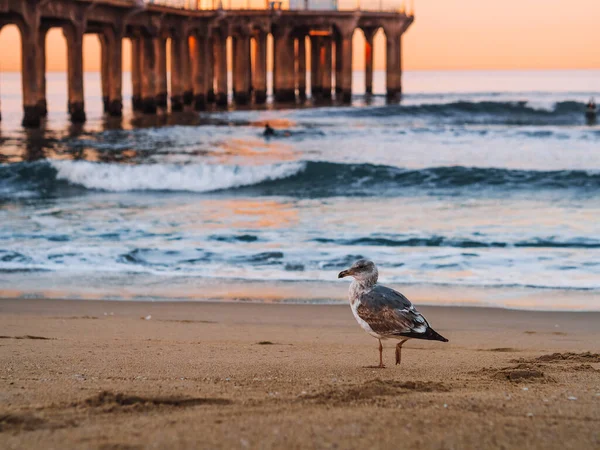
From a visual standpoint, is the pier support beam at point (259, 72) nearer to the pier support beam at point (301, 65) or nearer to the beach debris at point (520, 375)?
the pier support beam at point (301, 65)

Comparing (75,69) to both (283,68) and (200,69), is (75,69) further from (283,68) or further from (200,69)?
(283,68)

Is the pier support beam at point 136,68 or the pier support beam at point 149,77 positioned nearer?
the pier support beam at point 149,77

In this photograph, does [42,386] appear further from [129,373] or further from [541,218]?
[541,218]

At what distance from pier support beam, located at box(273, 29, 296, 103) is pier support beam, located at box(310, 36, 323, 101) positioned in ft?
31.0

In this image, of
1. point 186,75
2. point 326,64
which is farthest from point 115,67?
point 326,64

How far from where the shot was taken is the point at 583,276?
929cm

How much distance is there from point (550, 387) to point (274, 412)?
4.86 feet

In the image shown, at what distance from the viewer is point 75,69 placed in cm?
3472

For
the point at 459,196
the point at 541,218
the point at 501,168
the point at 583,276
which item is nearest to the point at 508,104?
the point at 501,168

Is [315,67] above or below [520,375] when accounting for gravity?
above

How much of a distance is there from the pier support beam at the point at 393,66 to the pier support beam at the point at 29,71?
2736 cm

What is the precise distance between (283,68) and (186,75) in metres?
7.26

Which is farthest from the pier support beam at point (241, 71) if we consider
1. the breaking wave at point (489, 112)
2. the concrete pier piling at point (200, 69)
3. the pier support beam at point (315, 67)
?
the breaking wave at point (489, 112)

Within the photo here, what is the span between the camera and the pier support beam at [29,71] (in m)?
29.7
